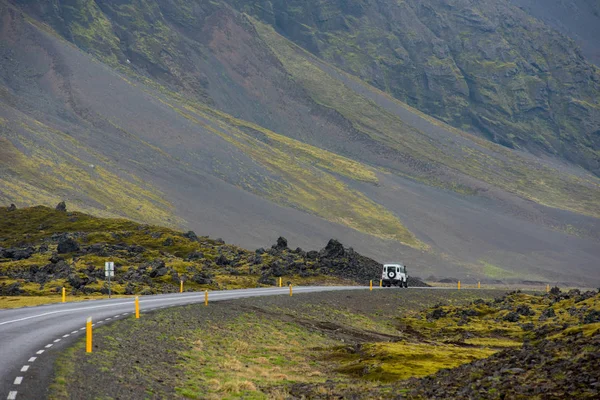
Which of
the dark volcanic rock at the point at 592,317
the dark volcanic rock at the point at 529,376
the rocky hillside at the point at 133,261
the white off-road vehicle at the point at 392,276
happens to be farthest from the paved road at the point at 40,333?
the white off-road vehicle at the point at 392,276

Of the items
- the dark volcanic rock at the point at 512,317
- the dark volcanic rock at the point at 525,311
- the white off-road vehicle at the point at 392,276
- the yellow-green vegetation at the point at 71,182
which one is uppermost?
the yellow-green vegetation at the point at 71,182

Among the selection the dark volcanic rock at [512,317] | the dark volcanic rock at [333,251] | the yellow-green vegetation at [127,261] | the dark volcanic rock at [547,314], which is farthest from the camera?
the dark volcanic rock at [333,251]

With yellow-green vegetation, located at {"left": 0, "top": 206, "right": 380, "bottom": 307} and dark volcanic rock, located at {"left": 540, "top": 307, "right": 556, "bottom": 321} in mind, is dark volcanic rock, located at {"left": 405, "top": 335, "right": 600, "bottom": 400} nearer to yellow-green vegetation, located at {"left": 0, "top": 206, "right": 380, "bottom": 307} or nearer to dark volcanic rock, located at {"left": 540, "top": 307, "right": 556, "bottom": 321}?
yellow-green vegetation, located at {"left": 0, "top": 206, "right": 380, "bottom": 307}

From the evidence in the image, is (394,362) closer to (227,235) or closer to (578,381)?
(578,381)

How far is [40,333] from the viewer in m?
29.8

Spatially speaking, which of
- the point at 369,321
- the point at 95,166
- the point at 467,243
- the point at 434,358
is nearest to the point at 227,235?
the point at 95,166

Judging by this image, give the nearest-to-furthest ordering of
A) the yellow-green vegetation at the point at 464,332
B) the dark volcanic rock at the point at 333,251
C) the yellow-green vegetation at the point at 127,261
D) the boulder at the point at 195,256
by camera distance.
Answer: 1. the yellow-green vegetation at the point at 464,332
2. the yellow-green vegetation at the point at 127,261
3. the boulder at the point at 195,256
4. the dark volcanic rock at the point at 333,251

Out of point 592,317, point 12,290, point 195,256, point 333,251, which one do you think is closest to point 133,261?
point 195,256

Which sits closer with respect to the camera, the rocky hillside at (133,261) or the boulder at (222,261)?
the rocky hillside at (133,261)

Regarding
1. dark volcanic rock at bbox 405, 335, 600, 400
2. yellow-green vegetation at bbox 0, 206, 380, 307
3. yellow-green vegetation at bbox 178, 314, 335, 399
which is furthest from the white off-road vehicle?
dark volcanic rock at bbox 405, 335, 600, 400

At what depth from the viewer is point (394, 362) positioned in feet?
107

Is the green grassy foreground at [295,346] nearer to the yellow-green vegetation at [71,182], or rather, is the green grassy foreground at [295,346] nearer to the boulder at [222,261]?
the boulder at [222,261]

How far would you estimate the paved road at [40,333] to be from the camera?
19406mm

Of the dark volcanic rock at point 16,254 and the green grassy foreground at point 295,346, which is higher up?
the dark volcanic rock at point 16,254
